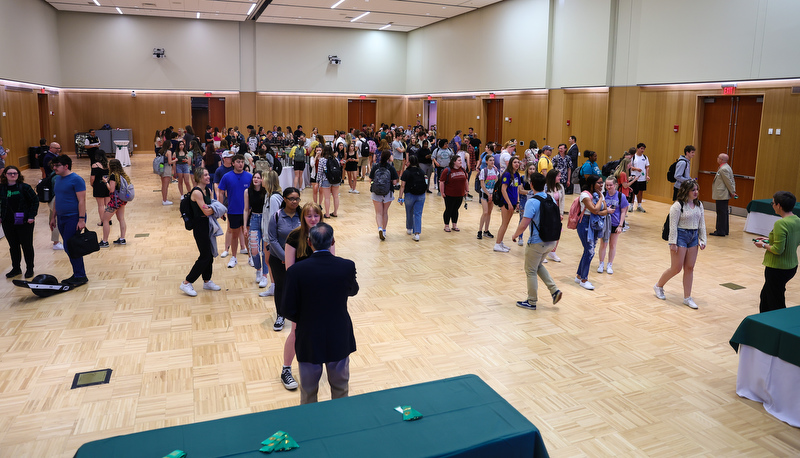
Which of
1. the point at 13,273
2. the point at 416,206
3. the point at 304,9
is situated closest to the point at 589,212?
the point at 416,206

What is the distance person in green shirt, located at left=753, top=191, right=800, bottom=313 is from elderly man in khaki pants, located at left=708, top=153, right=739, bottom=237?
607 centimetres

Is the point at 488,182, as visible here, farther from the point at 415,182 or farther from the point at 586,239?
the point at 586,239

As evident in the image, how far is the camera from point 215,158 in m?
12.6

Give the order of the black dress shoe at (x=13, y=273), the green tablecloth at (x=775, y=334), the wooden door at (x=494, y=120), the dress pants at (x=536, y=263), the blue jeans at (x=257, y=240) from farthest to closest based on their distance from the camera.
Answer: the wooden door at (x=494, y=120) → the black dress shoe at (x=13, y=273) → the blue jeans at (x=257, y=240) → the dress pants at (x=536, y=263) → the green tablecloth at (x=775, y=334)

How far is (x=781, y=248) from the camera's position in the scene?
5.68m

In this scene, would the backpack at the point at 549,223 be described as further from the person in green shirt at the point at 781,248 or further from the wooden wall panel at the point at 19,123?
the wooden wall panel at the point at 19,123

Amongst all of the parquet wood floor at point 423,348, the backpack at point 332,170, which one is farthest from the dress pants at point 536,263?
the backpack at point 332,170

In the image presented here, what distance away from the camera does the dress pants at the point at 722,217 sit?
11.4 m

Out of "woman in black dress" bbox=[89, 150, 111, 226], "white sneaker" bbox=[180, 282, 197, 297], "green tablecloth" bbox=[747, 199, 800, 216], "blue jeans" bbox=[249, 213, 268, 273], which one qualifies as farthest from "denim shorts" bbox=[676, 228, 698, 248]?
"woman in black dress" bbox=[89, 150, 111, 226]

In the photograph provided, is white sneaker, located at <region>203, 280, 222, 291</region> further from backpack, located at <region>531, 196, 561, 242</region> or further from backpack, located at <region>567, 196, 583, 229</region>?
backpack, located at <region>567, 196, 583, 229</region>

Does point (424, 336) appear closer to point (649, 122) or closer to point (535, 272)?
point (535, 272)

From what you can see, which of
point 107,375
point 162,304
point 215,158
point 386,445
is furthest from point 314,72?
point 386,445

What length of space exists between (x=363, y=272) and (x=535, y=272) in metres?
2.81

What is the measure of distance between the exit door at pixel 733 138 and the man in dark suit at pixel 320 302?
1305 cm
